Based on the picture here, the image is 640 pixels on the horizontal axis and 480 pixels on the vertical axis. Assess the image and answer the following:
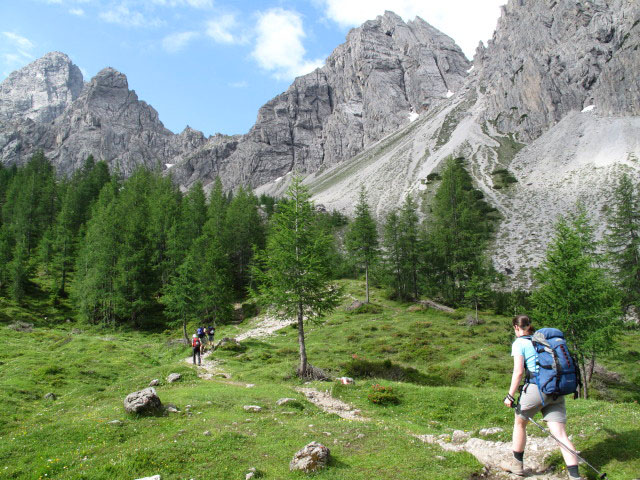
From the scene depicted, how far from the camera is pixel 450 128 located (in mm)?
159125

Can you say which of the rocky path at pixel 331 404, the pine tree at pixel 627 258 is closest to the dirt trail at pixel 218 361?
the rocky path at pixel 331 404

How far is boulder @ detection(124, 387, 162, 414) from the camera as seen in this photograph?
12.9 metres

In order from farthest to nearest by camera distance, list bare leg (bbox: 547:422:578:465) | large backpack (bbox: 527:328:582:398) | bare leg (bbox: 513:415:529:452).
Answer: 1. bare leg (bbox: 513:415:529:452)
2. large backpack (bbox: 527:328:582:398)
3. bare leg (bbox: 547:422:578:465)

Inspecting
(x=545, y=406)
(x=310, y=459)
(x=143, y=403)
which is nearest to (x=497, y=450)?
(x=545, y=406)

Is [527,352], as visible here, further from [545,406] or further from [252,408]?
[252,408]

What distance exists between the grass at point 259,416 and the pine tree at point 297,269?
458 centimetres

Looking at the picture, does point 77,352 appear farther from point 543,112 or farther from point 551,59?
point 551,59

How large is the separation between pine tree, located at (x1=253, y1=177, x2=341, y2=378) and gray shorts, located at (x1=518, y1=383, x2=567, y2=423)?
17518 mm

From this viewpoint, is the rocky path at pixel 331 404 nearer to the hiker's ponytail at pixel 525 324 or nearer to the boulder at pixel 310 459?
the boulder at pixel 310 459

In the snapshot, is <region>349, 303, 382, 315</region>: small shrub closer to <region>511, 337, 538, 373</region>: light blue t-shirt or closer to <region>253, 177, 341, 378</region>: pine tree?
<region>253, 177, 341, 378</region>: pine tree

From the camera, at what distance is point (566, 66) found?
128 meters

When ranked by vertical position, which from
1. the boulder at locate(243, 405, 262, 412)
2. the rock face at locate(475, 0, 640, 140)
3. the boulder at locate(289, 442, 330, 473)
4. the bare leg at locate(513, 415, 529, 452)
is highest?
the rock face at locate(475, 0, 640, 140)

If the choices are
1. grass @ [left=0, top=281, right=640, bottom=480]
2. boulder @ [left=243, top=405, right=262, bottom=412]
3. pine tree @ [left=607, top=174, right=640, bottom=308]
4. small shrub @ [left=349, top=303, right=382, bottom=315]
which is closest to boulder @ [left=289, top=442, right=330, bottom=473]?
grass @ [left=0, top=281, right=640, bottom=480]

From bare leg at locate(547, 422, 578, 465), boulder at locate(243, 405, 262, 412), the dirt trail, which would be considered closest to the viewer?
bare leg at locate(547, 422, 578, 465)
